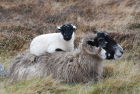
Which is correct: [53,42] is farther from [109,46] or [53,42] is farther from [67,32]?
[109,46]

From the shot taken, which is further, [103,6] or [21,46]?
[103,6]

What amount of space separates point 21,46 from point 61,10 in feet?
32.8

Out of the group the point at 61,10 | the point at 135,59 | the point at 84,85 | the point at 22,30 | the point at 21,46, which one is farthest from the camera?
the point at 61,10

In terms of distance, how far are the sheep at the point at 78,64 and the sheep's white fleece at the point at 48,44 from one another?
473 millimetres

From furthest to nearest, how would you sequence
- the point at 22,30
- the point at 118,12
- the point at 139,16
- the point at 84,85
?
the point at 118,12, the point at 139,16, the point at 22,30, the point at 84,85

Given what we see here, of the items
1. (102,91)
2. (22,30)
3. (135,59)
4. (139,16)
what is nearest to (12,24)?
(22,30)

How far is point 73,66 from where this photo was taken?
9.40 meters

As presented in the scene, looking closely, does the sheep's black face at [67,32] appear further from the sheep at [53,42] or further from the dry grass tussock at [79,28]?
the dry grass tussock at [79,28]

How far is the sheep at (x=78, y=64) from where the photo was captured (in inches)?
365

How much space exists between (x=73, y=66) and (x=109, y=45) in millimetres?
892

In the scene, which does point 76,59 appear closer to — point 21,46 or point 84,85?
point 84,85

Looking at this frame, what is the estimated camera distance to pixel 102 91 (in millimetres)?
7945

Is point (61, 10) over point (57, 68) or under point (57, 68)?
over

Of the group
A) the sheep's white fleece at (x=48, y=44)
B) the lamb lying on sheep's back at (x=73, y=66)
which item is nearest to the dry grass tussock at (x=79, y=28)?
the lamb lying on sheep's back at (x=73, y=66)
